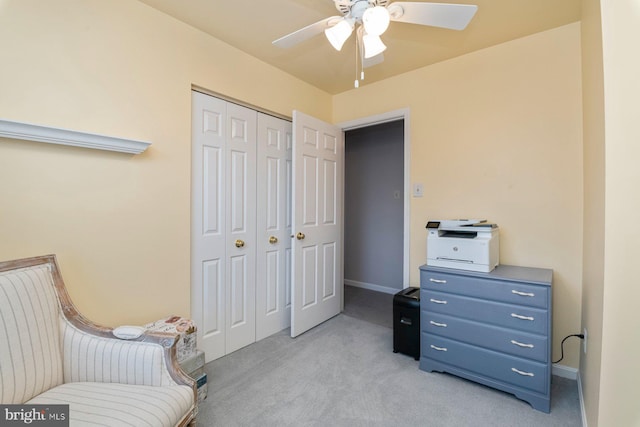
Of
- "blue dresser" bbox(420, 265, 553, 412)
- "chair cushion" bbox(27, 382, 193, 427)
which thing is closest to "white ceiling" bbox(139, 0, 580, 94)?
"blue dresser" bbox(420, 265, 553, 412)

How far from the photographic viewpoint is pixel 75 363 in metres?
1.25

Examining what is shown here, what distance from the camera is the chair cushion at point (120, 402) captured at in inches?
38.6

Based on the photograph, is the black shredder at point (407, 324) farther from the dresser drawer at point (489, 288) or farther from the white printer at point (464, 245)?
the white printer at point (464, 245)

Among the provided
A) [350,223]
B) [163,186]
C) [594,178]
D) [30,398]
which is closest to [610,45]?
[594,178]

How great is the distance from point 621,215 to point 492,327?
40.2 inches

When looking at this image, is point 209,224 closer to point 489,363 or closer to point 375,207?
point 489,363

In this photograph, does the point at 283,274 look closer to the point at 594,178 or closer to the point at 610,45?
the point at 594,178

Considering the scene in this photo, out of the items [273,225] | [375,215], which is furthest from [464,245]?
[375,215]

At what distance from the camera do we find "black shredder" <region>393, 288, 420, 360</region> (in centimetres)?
223

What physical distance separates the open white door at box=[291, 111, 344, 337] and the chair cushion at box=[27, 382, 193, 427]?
4.90 ft

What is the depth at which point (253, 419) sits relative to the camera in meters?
1.58

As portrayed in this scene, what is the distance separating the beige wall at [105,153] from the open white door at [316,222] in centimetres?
91

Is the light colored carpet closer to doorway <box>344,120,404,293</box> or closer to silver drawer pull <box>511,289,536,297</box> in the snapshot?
silver drawer pull <box>511,289,536,297</box>

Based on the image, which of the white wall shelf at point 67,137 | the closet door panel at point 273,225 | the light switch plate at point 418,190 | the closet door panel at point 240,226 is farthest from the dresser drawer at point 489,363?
the white wall shelf at point 67,137
